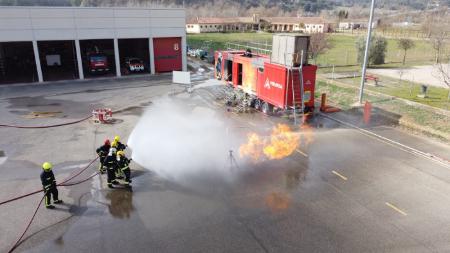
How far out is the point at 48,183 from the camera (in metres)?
9.78

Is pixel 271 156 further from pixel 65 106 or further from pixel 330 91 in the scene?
pixel 65 106

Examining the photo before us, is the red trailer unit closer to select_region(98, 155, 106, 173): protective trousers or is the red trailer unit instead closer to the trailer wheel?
the trailer wheel

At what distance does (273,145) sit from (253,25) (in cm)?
10877

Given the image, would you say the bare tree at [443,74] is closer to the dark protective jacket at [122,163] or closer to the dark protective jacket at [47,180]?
the dark protective jacket at [122,163]

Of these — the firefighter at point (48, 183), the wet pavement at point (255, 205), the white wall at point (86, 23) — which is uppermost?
the white wall at point (86, 23)

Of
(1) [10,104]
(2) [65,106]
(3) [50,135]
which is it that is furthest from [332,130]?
(1) [10,104]

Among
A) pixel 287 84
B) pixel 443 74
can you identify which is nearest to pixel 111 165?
pixel 287 84

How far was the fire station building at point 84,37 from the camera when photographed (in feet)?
85.8

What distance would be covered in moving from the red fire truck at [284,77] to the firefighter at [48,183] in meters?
11.1

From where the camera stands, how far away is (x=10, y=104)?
21.7 m

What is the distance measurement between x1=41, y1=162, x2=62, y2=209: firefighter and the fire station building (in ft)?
67.7

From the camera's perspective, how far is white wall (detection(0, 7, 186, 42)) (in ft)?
84.3

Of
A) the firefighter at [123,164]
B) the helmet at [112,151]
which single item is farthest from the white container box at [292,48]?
the helmet at [112,151]

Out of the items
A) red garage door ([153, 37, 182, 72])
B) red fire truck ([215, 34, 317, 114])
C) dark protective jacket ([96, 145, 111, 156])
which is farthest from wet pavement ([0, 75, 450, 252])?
red garage door ([153, 37, 182, 72])
